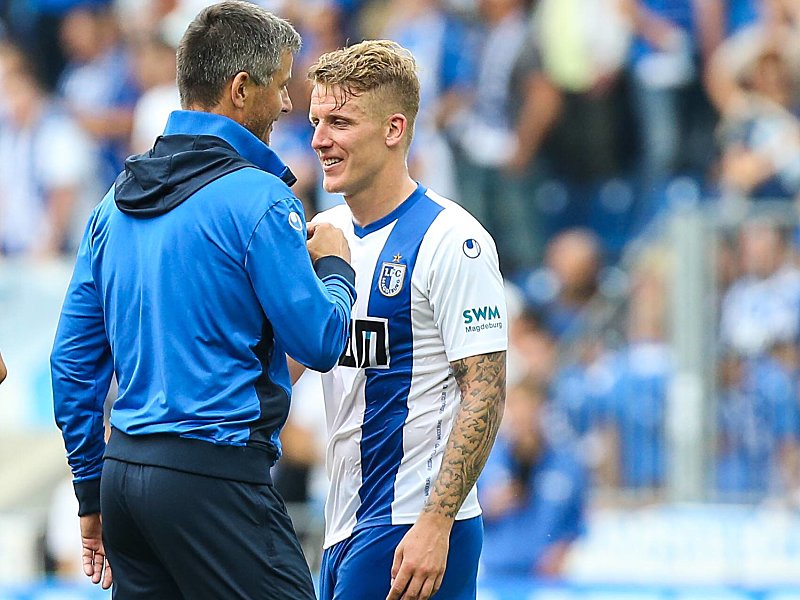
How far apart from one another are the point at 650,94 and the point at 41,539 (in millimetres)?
5457

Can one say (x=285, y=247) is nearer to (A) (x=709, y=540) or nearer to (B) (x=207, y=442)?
(B) (x=207, y=442)

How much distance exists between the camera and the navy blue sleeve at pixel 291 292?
3.26 metres

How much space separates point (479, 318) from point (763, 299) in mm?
4659

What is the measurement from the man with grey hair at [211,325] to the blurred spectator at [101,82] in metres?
7.91

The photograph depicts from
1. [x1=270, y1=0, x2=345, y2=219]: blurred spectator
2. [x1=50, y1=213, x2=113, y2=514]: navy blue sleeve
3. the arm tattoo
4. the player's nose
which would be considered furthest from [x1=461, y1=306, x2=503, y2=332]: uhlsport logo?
[x1=270, y1=0, x2=345, y2=219]: blurred spectator

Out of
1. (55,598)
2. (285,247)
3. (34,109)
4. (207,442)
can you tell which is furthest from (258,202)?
(34,109)

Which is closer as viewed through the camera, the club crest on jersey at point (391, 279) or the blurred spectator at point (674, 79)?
the club crest on jersey at point (391, 279)

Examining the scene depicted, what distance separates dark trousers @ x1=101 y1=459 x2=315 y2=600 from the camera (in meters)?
3.28

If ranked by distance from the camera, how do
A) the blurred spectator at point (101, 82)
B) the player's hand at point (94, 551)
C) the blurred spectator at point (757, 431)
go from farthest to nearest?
the blurred spectator at point (101, 82) < the blurred spectator at point (757, 431) < the player's hand at point (94, 551)

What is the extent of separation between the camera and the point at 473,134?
10.5 m

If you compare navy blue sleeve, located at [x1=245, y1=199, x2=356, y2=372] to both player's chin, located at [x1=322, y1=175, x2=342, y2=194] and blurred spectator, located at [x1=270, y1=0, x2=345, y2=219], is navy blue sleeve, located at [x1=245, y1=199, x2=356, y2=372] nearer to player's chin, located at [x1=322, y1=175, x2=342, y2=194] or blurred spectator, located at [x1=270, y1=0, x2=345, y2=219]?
player's chin, located at [x1=322, y1=175, x2=342, y2=194]

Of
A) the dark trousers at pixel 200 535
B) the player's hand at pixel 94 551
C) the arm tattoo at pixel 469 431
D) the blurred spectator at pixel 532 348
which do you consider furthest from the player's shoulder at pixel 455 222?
the blurred spectator at pixel 532 348

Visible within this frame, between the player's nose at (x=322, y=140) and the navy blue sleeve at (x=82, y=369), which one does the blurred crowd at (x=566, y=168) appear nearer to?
the player's nose at (x=322, y=140)

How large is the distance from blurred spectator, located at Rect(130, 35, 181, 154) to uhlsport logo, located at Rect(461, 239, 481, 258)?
7.00m
